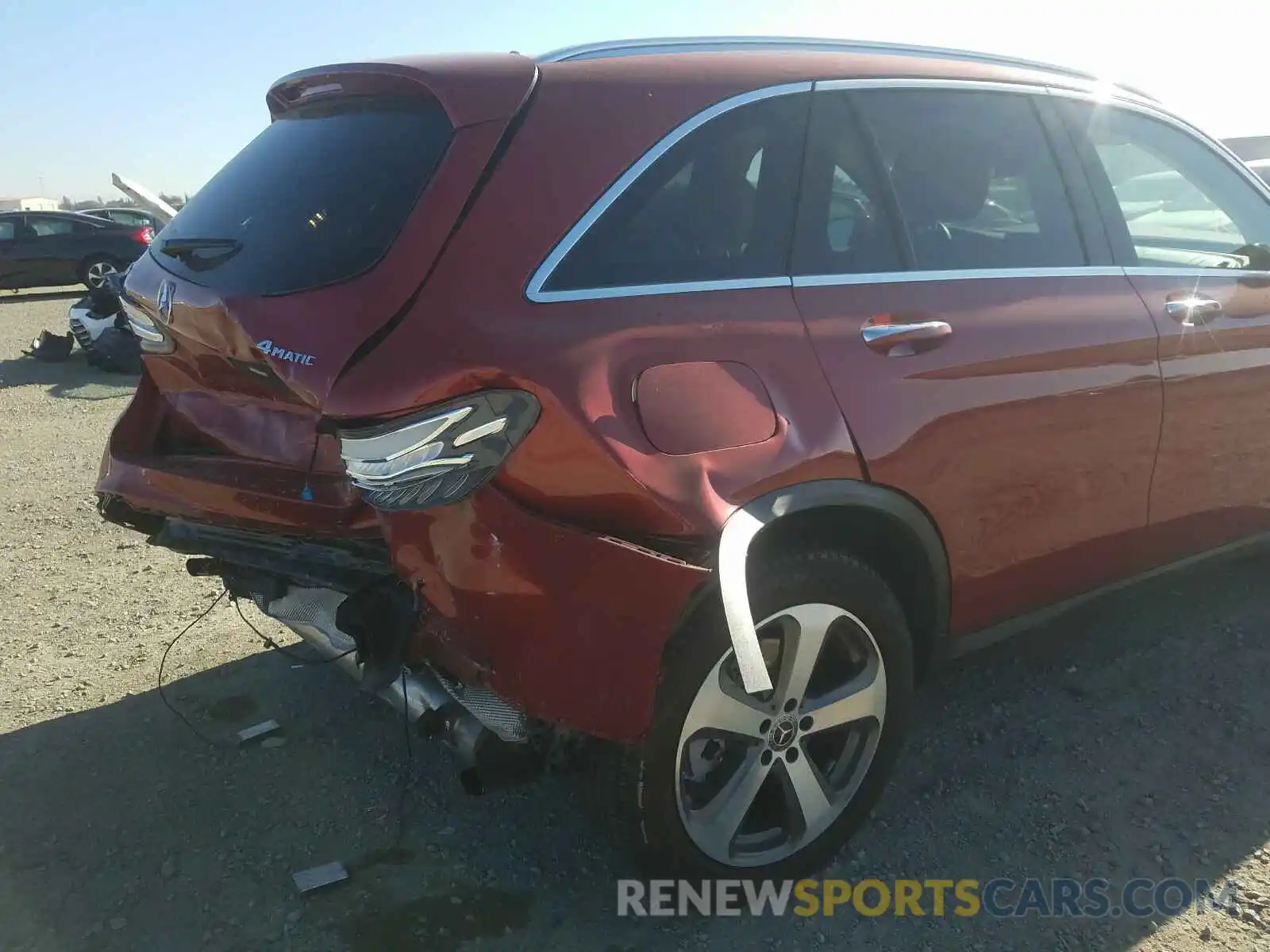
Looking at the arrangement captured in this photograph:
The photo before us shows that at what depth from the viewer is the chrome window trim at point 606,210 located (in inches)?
81.8

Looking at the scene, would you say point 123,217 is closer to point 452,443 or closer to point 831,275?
point 831,275

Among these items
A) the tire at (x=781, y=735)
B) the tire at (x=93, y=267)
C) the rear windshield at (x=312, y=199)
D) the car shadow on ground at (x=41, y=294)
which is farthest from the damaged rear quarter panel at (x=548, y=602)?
the car shadow on ground at (x=41, y=294)

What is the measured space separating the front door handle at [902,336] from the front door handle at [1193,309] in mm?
1009

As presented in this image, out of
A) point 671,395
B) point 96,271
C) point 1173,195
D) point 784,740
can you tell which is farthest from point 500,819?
point 96,271

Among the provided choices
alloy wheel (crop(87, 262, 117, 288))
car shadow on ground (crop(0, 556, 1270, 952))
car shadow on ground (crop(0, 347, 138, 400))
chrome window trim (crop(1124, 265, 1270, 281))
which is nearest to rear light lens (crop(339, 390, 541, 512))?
car shadow on ground (crop(0, 556, 1270, 952))

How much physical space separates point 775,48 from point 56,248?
752 inches

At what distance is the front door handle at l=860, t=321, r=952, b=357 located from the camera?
2.40 meters

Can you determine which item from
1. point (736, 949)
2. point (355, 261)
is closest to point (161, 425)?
point (355, 261)

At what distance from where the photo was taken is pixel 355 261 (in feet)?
7.08

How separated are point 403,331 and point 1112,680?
276cm

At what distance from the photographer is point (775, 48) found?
262 centimetres

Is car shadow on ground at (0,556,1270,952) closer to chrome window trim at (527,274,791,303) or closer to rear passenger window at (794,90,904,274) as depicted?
chrome window trim at (527,274,791,303)

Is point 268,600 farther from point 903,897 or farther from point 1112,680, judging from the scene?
point 1112,680

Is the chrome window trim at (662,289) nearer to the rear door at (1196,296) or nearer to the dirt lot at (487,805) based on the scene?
the dirt lot at (487,805)
